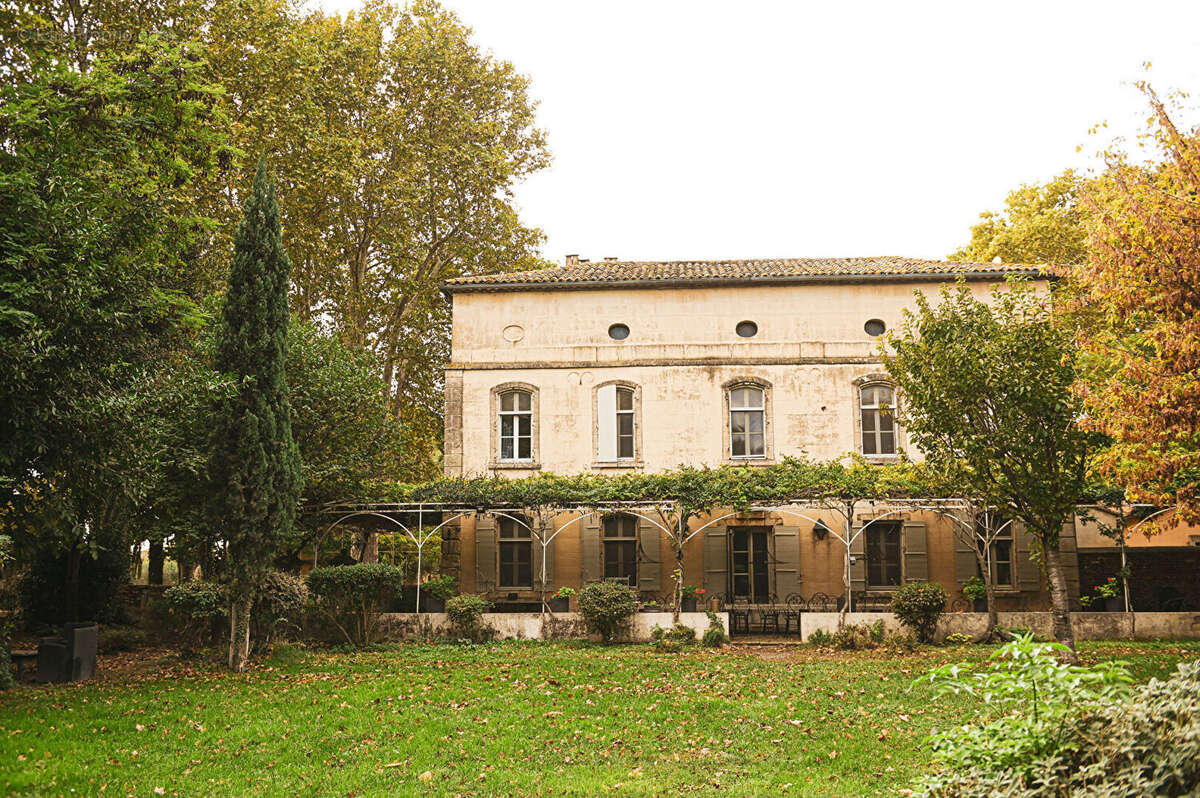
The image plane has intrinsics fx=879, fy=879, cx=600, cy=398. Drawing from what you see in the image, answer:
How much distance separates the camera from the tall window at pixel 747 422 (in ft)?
68.4

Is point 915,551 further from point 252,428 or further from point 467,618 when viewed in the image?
point 252,428

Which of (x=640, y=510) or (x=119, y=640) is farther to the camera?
(x=640, y=510)

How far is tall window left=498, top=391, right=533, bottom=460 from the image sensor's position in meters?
21.1

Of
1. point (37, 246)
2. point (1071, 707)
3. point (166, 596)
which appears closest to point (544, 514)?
point (166, 596)

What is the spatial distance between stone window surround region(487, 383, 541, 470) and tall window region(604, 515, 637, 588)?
2278 millimetres

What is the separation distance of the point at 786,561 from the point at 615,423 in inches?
199

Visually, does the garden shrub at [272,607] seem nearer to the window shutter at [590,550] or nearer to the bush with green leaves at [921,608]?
the window shutter at [590,550]

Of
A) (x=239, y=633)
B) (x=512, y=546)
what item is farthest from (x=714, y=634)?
(x=239, y=633)

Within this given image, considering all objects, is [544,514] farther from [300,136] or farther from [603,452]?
[300,136]

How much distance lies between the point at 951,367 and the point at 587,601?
24.9 ft

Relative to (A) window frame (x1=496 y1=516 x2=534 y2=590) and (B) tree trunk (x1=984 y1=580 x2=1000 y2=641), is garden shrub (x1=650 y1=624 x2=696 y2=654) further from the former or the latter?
(B) tree trunk (x1=984 y1=580 x2=1000 y2=641)

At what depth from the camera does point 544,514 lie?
1808 centimetres

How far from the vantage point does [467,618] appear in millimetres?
16562

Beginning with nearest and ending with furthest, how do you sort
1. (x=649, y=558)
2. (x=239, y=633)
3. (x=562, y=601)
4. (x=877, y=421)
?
1. (x=239, y=633)
2. (x=562, y=601)
3. (x=649, y=558)
4. (x=877, y=421)
